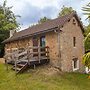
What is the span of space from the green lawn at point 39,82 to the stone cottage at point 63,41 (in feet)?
9.95

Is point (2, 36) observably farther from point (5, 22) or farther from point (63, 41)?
point (63, 41)

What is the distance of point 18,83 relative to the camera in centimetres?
1755

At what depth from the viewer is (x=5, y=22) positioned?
4581 centimetres

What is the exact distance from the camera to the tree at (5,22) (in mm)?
43550

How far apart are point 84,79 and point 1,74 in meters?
8.57

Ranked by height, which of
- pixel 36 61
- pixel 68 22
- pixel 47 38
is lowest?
pixel 36 61

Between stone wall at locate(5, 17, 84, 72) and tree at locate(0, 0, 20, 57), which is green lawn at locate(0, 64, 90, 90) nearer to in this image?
stone wall at locate(5, 17, 84, 72)

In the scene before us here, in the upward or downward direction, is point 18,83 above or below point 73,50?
below

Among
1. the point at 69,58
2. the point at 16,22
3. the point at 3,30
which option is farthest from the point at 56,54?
the point at 16,22

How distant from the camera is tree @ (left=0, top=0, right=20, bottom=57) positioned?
4355 cm

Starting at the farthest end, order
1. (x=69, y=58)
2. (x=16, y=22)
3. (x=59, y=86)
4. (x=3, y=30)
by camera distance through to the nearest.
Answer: (x=16, y=22) → (x=3, y=30) → (x=69, y=58) → (x=59, y=86)

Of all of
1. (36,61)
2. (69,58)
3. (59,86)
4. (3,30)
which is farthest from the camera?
(3,30)

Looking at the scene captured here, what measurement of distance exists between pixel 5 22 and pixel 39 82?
3029cm

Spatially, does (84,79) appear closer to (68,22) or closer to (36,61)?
(36,61)
